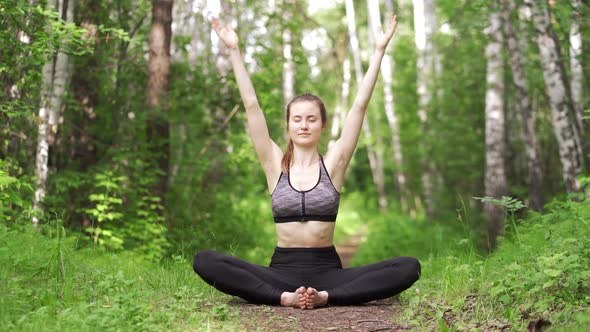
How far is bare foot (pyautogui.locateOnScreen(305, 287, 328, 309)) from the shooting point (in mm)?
5219

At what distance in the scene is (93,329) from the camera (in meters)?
3.95

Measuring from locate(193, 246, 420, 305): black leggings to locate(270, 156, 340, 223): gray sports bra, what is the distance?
11.2 inches

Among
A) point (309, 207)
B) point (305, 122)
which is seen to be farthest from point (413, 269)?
point (305, 122)

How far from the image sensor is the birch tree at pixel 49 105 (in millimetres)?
8766

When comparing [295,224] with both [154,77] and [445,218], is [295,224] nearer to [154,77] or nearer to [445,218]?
[154,77]

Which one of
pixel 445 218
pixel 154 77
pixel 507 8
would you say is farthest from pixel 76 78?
pixel 445 218

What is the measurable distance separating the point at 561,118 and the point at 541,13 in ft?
5.92

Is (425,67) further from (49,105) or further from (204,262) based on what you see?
(204,262)

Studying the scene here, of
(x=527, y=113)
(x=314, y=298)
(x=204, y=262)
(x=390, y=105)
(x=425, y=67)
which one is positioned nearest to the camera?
(x=314, y=298)

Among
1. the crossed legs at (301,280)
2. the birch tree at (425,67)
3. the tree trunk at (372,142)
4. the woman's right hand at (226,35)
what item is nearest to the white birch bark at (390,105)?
the tree trunk at (372,142)

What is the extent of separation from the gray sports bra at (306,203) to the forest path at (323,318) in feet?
2.54

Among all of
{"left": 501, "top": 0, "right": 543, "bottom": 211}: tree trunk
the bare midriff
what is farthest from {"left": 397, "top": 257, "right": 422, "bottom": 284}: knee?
{"left": 501, "top": 0, "right": 543, "bottom": 211}: tree trunk

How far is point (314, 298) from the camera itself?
5.25 metres

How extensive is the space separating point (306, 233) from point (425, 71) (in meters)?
17.5
